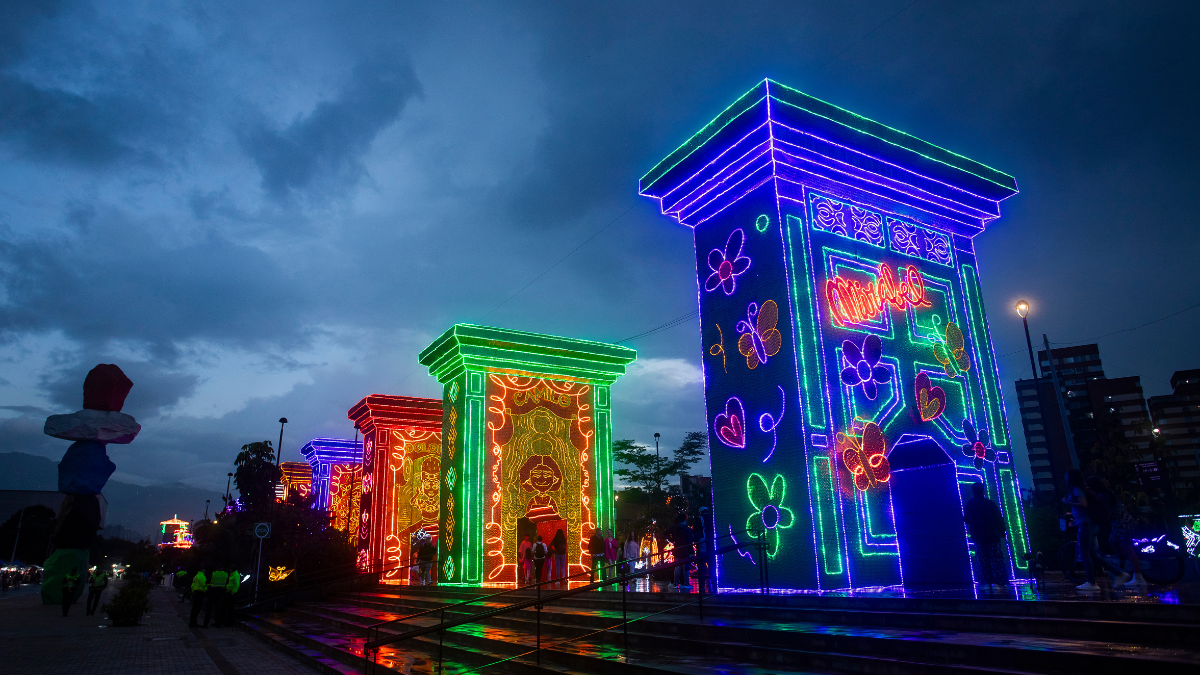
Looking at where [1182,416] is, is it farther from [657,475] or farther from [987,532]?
[987,532]

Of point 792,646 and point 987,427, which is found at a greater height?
point 987,427

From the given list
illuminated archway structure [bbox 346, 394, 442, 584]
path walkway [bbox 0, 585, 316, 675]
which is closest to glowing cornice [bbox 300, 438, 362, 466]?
illuminated archway structure [bbox 346, 394, 442, 584]

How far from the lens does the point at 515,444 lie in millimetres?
23281

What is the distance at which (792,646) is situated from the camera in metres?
7.66

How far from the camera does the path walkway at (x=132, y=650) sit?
11414mm

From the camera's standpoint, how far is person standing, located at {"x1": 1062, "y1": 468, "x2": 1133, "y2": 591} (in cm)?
964

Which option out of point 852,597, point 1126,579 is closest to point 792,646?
point 852,597

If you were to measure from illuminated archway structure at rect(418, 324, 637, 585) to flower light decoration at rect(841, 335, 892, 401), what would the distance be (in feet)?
39.2

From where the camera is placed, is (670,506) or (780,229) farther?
(670,506)

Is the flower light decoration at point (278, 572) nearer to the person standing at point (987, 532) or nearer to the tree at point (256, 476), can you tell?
the tree at point (256, 476)

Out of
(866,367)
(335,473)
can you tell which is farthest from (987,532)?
(335,473)

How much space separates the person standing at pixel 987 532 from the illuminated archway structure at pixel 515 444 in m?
13.8

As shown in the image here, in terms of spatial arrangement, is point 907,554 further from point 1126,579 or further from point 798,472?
point 1126,579

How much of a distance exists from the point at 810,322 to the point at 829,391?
4.55 feet
